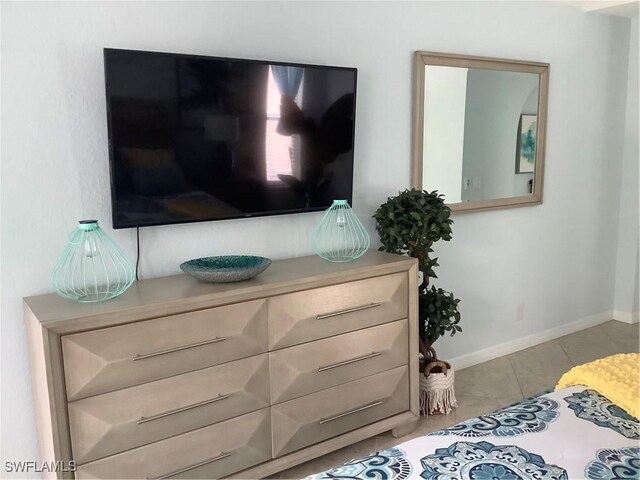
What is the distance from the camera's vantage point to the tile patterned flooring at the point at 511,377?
2.60 meters

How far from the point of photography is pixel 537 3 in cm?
356

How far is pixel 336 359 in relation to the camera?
2420 mm

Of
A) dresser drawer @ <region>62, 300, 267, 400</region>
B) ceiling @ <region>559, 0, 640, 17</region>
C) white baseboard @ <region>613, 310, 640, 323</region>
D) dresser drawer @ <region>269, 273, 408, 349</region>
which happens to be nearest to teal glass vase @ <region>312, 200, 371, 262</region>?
dresser drawer @ <region>269, 273, 408, 349</region>

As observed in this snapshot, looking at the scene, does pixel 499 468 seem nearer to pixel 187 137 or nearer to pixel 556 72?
pixel 187 137

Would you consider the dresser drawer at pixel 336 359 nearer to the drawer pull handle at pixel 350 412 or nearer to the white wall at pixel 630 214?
the drawer pull handle at pixel 350 412

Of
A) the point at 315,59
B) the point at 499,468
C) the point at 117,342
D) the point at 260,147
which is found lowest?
the point at 499,468

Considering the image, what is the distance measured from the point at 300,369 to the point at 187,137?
104cm

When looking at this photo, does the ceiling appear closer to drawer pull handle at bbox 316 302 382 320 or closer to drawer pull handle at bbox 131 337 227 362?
drawer pull handle at bbox 316 302 382 320

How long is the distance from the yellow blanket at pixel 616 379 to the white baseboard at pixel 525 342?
1.60m

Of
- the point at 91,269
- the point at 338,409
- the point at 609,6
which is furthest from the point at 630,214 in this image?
the point at 91,269

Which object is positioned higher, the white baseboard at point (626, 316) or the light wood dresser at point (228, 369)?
the light wood dresser at point (228, 369)

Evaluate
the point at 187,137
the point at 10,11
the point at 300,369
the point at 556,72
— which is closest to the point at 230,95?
the point at 187,137

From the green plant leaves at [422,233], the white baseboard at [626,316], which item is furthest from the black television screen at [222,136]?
the white baseboard at [626,316]

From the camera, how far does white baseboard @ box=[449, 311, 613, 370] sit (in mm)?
3537
